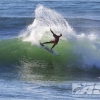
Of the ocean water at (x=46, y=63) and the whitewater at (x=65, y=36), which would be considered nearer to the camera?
the ocean water at (x=46, y=63)

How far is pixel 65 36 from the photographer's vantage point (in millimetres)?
27172

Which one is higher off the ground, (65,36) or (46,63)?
(65,36)

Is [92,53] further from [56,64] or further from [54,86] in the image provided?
[54,86]

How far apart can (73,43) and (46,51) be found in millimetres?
1434

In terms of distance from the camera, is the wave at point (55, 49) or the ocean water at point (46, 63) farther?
the wave at point (55, 49)

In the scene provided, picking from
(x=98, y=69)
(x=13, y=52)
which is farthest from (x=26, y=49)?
(x=98, y=69)

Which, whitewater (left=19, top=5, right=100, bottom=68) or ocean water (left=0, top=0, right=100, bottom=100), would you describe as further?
whitewater (left=19, top=5, right=100, bottom=68)

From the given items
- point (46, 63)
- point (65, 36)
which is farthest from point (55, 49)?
point (46, 63)

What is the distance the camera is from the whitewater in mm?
25781

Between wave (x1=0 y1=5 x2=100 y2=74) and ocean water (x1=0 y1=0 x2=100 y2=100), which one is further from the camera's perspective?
wave (x1=0 y1=5 x2=100 y2=74)

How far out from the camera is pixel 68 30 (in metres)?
27.1

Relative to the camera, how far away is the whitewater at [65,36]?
25.8 meters

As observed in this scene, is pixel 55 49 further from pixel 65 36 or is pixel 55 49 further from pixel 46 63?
pixel 46 63

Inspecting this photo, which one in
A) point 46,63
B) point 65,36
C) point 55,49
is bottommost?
point 46,63
